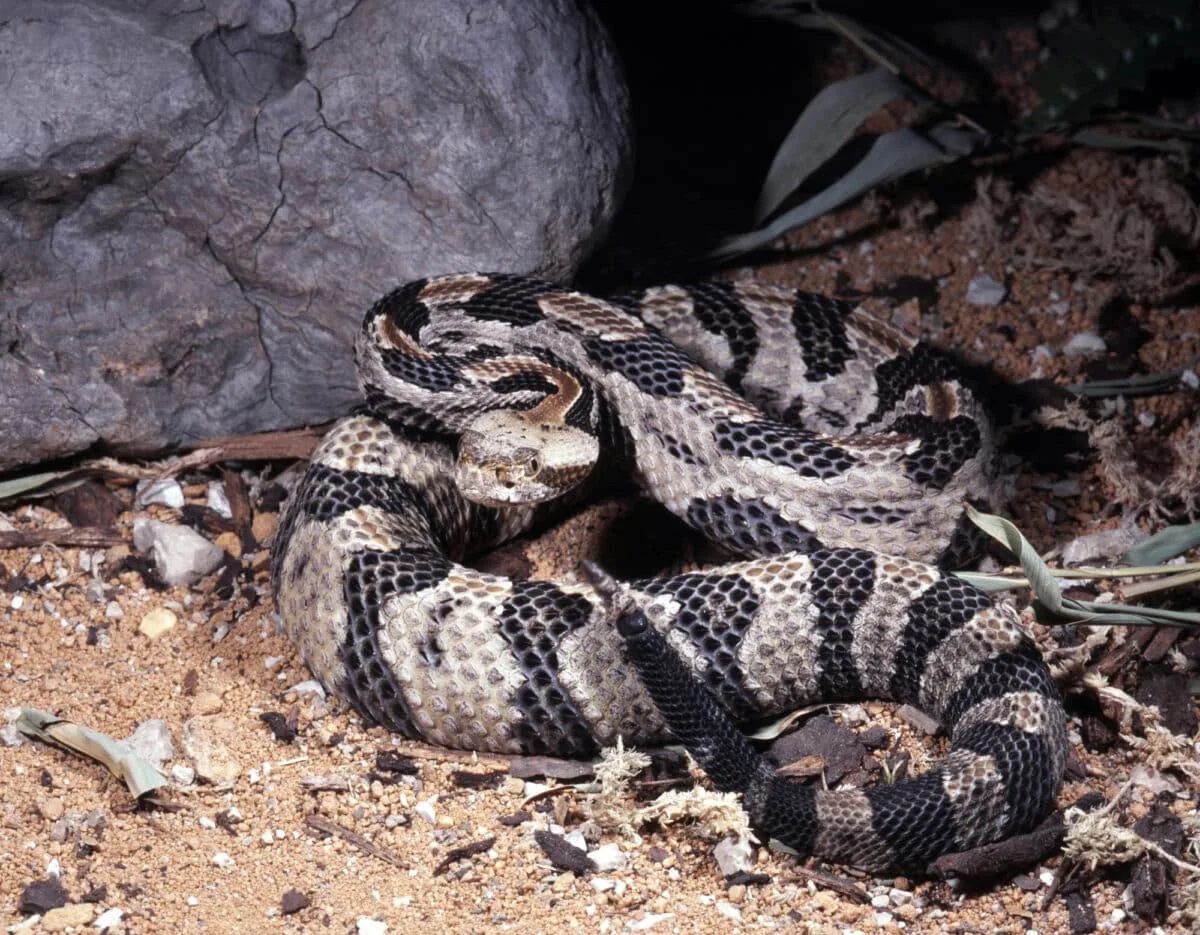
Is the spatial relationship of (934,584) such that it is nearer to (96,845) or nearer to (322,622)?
(322,622)

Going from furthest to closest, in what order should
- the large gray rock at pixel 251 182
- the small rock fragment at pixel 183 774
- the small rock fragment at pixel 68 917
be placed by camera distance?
the large gray rock at pixel 251 182 < the small rock fragment at pixel 183 774 < the small rock fragment at pixel 68 917

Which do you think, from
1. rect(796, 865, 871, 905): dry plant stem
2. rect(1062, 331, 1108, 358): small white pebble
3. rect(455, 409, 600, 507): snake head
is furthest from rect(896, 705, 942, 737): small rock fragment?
rect(1062, 331, 1108, 358): small white pebble

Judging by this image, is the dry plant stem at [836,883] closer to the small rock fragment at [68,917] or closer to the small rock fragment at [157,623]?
the small rock fragment at [68,917]

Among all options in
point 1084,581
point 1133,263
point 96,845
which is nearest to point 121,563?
point 96,845

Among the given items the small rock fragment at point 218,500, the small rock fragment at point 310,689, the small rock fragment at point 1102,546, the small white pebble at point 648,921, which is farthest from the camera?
the small rock fragment at point 218,500

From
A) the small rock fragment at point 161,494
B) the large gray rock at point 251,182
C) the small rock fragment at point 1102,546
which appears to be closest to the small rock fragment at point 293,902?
the small rock fragment at point 161,494

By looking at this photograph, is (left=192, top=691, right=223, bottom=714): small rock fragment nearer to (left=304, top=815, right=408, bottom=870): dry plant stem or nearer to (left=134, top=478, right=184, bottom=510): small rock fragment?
(left=304, top=815, right=408, bottom=870): dry plant stem
